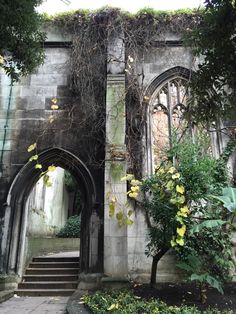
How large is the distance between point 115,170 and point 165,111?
10.5ft

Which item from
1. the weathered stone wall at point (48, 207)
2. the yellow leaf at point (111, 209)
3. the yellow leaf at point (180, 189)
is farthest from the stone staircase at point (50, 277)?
the yellow leaf at point (180, 189)

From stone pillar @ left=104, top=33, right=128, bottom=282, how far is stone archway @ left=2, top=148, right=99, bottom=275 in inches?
53.7

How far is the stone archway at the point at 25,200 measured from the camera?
8.11m

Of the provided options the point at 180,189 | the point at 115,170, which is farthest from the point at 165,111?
the point at 180,189

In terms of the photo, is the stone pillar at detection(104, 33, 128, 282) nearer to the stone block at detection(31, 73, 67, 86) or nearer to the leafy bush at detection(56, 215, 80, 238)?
the stone block at detection(31, 73, 67, 86)

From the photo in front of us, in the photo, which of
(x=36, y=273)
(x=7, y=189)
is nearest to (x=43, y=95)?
(x=7, y=189)

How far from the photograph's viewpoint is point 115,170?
7.13 metres

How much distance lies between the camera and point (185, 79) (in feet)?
31.8

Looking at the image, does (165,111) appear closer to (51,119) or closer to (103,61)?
(103,61)

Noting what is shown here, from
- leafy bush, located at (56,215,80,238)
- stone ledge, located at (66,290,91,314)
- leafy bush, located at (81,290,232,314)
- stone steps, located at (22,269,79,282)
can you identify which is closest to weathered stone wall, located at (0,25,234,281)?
stone ledge, located at (66,290,91,314)

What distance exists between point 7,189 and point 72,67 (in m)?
3.83

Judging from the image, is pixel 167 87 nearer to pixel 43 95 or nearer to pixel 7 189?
pixel 43 95

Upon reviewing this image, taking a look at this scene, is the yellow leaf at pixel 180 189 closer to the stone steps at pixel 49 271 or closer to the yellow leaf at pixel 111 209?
the yellow leaf at pixel 111 209

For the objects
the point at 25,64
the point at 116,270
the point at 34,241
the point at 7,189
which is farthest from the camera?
the point at 34,241
